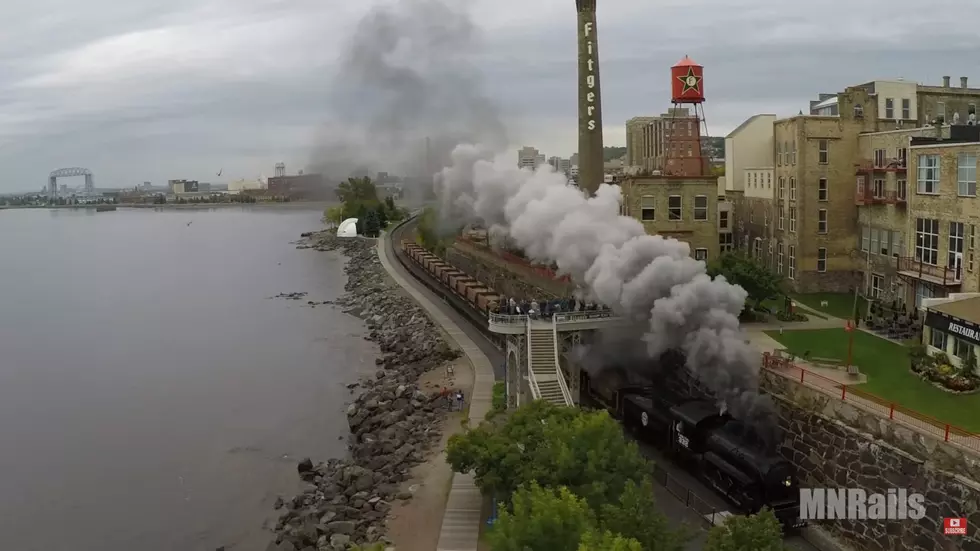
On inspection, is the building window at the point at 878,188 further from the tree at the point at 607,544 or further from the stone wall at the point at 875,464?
the tree at the point at 607,544

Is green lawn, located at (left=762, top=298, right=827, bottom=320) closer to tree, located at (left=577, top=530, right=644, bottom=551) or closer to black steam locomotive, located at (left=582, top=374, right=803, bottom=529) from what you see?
black steam locomotive, located at (left=582, top=374, right=803, bottom=529)

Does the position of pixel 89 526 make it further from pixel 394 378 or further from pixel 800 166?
pixel 800 166

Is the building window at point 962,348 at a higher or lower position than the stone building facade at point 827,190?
lower

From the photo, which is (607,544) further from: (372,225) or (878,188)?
(372,225)

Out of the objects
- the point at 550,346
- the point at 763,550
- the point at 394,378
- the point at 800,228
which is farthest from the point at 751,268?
the point at 763,550

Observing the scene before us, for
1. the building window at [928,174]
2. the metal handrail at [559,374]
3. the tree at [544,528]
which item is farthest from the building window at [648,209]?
the tree at [544,528]

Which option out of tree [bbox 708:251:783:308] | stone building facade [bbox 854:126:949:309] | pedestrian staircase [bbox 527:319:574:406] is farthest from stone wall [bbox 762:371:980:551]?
stone building facade [bbox 854:126:949:309]
